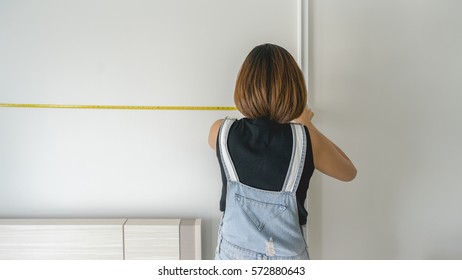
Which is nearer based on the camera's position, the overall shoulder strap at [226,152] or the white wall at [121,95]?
the overall shoulder strap at [226,152]

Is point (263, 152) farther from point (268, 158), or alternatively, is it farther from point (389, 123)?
point (389, 123)

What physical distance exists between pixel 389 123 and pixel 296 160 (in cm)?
79

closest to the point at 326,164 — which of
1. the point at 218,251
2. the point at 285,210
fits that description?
the point at 285,210

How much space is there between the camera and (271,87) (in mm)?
930

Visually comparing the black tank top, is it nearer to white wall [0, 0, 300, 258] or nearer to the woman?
the woman

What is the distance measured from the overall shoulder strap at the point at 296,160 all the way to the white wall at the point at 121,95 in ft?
1.82

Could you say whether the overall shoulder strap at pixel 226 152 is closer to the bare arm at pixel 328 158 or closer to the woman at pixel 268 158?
the woman at pixel 268 158

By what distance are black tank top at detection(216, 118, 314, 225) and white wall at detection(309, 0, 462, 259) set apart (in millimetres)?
569

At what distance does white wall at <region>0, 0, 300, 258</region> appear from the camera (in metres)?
1.37

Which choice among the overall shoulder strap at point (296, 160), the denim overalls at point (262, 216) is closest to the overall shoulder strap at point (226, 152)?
the denim overalls at point (262, 216)

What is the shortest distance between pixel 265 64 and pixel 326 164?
15.2 inches

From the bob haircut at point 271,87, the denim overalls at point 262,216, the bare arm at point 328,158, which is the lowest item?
the denim overalls at point 262,216

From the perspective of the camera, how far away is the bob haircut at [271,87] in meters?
0.93

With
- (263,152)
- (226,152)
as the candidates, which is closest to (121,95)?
(226,152)
